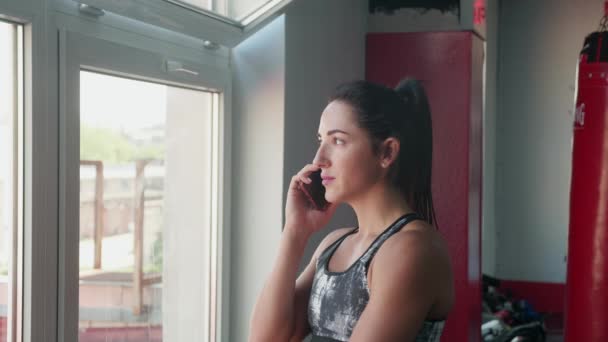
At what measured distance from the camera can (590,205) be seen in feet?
13.7

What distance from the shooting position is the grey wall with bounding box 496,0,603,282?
7.41 m

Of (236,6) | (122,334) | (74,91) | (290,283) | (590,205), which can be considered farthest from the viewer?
(590,205)

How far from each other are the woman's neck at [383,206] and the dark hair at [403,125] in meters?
0.02

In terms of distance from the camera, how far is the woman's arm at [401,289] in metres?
1.66

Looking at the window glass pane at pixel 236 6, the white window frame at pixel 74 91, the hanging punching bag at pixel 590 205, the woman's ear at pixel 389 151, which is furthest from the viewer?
the hanging punching bag at pixel 590 205

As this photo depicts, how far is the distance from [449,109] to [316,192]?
2.08 m

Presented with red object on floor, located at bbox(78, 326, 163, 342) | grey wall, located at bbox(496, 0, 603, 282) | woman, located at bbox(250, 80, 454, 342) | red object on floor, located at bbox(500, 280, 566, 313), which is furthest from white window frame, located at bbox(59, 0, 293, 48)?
red object on floor, located at bbox(500, 280, 566, 313)

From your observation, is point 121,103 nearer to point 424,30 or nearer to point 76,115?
point 76,115

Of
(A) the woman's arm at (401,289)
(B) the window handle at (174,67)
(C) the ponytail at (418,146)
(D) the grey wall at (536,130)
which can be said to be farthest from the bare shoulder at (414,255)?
(D) the grey wall at (536,130)

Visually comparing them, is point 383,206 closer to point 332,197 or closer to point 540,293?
point 332,197

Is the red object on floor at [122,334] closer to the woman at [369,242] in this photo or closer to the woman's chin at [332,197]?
the woman at [369,242]

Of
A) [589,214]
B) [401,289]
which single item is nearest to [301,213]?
[401,289]

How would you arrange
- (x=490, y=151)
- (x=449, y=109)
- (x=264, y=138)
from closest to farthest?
1. (x=264, y=138)
2. (x=449, y=109)
3. (x=490, y=151)

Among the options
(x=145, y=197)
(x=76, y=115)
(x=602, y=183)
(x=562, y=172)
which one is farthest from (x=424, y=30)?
(x=562, y=172)
